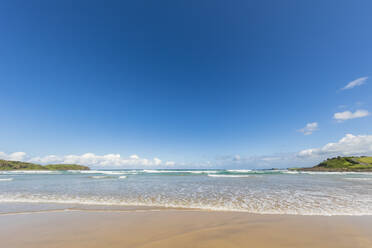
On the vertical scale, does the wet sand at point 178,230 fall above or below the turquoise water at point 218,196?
above

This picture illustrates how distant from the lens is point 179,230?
4.69 meters

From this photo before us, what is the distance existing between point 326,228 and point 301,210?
7.22 feet

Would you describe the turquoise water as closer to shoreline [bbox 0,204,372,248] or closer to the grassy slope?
shoreline [bbox 0,204,372,248]

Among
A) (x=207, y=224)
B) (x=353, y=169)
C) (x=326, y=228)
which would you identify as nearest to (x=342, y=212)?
(x=326, y=228)

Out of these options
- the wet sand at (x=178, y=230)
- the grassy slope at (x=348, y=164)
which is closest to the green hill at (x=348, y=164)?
the grassy slope at (x=348, y=164)

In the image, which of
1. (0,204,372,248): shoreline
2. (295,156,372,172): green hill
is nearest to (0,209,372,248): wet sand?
(0,204,372,248): shoreline

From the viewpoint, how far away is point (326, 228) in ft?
15.9

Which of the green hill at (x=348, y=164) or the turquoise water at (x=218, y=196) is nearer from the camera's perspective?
the turquoise water at (x=218, y=196)

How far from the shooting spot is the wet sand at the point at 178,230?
12.8 ft

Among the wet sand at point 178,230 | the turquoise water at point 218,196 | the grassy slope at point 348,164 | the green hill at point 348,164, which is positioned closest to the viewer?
the wet sand at point 178,230

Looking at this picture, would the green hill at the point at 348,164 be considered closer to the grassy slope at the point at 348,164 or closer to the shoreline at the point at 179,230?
the grassy slope at the point at 348,164

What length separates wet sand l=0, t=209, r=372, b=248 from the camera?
12.8ft

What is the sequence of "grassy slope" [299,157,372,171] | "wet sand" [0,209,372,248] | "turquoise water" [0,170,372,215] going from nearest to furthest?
"wet sand" [0,209,372,248]
"turquoise water" [0,170,372,215]
"grassy slope" [299,157,372,171]

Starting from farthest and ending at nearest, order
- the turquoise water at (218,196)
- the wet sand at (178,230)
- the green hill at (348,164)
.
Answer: the green hill at (348,164)
the turquoise water at (218,196)
the wet sand at (178,230)
